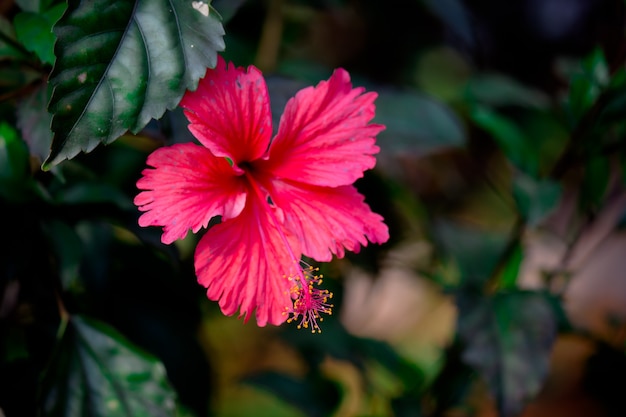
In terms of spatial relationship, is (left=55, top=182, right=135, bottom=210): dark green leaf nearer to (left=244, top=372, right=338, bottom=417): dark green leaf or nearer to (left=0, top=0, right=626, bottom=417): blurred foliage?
(left=0, top=0, right=626, bottom=417): blurred foliage

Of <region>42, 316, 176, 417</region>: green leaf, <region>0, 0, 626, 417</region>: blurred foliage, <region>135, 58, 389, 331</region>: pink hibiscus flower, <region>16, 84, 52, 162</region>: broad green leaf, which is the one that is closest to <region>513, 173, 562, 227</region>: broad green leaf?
<region>0, 0, 626, 417</region>: blurred foliage

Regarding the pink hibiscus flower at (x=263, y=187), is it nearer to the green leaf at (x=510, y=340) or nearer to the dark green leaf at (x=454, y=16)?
the green leaf at (x=510, y=340)

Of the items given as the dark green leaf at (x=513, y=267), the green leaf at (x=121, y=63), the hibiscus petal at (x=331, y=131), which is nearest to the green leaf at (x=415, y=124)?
the dark green leaf at (x=513, y=267)

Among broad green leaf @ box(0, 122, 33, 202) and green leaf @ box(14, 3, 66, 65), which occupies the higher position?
green leaf @ box(14, 3, 66, 65)

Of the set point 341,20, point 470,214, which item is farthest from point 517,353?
point 341,20

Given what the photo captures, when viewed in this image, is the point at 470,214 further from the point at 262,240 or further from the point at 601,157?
the point at 262,240

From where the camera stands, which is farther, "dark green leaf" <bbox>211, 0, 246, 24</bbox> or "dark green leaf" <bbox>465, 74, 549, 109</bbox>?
"dark green leaf" <bbox>465, 74, 549, 109</bbox>

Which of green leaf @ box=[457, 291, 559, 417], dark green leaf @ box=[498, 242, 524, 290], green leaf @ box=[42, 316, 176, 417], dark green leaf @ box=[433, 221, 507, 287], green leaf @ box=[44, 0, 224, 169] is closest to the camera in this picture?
green leaf @ box=[44, 0, 224, 169]

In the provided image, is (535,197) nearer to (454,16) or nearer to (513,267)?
(513,267)
